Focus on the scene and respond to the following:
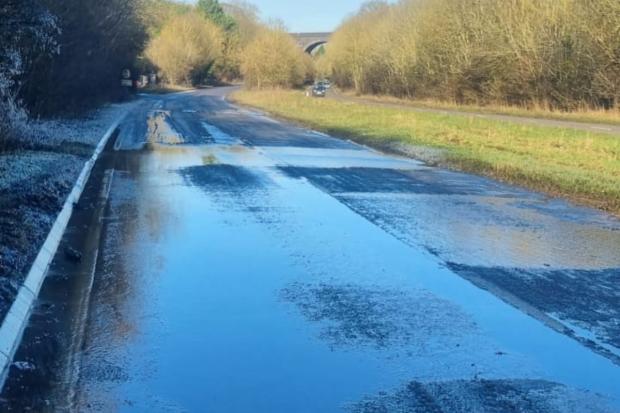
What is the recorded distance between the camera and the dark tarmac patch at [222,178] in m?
15.4

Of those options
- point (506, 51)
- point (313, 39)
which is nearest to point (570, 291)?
point (506, 51)

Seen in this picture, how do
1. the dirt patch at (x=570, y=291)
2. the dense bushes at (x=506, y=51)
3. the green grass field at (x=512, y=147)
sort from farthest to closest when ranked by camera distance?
the dense bushes at (x=506, y=51) → the green grass field at (x=512, y=147) → the dirt patch at (x=570, y=291)

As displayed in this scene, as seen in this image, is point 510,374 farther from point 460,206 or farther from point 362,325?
point 460,206

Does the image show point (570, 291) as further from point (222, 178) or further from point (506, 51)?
point (506, 51)

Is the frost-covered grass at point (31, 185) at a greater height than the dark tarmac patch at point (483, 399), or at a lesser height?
greater

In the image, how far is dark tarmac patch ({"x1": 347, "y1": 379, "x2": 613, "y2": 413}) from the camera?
5.05 m

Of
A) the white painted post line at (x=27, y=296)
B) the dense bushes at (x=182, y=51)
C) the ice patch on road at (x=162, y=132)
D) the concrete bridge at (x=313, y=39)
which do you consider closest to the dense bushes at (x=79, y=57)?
the ice patch on road at (x=162, y=132)

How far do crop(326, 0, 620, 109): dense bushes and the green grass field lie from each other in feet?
32.7

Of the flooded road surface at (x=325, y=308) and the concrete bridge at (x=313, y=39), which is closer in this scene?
the flooded road surface at (x=325, y=308)

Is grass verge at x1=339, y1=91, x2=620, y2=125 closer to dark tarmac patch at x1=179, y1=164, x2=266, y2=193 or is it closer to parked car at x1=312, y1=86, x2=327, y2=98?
parked car at x1=312, y1=86, x2=327, y2=98

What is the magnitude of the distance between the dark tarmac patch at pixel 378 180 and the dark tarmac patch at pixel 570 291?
21.3 feet

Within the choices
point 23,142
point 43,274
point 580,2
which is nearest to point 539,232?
point 43,274

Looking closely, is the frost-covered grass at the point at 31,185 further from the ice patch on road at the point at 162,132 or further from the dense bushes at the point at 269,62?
the dense bushes at the point at 269,62

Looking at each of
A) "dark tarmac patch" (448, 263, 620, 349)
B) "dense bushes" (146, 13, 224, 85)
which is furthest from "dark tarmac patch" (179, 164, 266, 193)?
"dense bushes" (146, 13, 224, 85)
